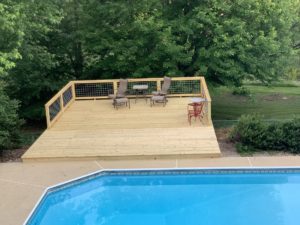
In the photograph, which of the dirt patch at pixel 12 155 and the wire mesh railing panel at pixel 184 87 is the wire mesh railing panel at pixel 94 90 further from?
the dirt patch at pixel 12 155

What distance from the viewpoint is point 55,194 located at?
29.6 feet

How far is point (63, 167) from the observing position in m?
10.1

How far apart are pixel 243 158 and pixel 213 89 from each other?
20.6 feet

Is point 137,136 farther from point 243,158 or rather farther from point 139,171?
point 243,158

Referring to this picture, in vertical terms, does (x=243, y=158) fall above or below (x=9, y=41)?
below

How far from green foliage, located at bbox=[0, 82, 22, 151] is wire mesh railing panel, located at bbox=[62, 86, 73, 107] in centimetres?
194

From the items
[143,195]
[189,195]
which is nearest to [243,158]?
[189,195]

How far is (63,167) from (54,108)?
10.5 feet

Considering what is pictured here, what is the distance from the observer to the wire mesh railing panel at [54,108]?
1258cm

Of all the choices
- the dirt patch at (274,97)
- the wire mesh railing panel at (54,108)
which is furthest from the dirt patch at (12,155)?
the dirt patch at (274,97)

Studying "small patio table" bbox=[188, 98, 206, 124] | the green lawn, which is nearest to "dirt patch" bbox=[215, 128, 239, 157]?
"small patio table" bbox=[188, 98, 206, 124]

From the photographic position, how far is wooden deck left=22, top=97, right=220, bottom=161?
10.5 m

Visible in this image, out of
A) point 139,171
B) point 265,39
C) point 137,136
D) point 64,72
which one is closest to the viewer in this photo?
point 139,171

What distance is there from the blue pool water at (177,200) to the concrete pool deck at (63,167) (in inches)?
9.9
